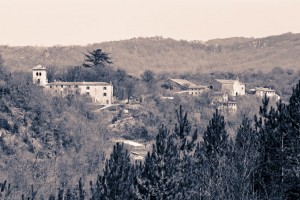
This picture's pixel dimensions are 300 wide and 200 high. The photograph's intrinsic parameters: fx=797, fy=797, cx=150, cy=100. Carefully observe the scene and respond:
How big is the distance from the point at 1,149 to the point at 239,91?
39613mm

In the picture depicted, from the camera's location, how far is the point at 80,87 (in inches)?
3627

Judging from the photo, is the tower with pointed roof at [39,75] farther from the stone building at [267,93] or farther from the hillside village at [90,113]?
the stone building at [267,93]

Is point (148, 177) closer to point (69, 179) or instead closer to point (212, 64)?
point (69, 179)

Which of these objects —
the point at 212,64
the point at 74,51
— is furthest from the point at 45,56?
the point at 212,64

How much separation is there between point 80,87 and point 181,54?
79691 millimetres

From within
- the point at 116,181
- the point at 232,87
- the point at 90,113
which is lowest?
the point at 90,113

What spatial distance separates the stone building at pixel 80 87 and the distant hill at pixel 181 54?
40.4 meters

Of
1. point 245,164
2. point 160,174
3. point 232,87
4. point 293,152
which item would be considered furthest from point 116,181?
point 232,87

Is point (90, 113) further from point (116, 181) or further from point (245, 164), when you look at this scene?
point (245, 164)

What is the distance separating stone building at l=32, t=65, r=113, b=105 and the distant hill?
133 ft

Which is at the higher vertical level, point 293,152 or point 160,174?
point 293,152

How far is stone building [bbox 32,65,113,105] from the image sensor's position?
9150cm

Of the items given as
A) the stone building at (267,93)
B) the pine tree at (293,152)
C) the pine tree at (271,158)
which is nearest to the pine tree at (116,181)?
the pine tree at (271,158)

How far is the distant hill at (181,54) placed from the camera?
146500mm
